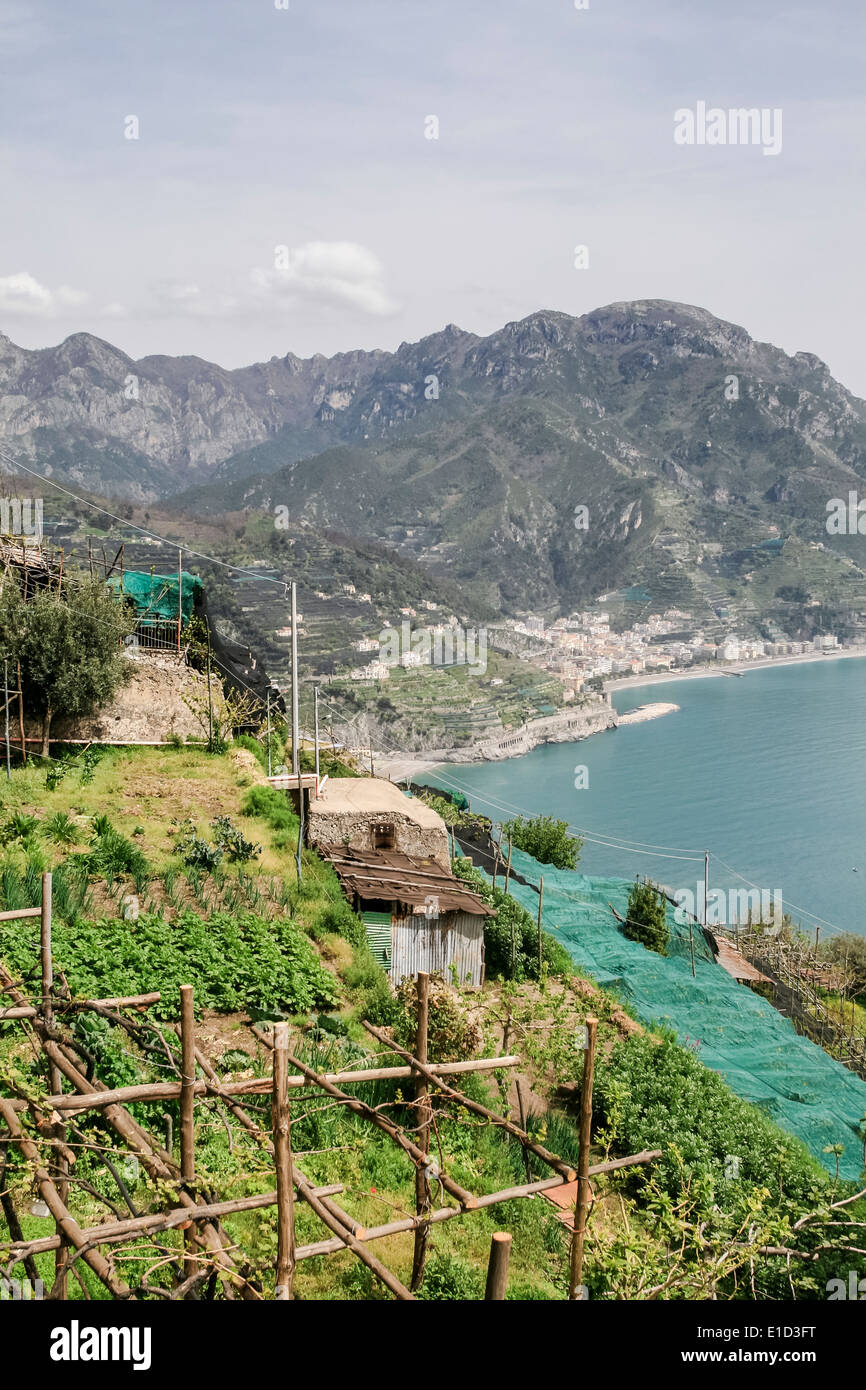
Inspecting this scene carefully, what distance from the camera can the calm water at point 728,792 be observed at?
151 ft

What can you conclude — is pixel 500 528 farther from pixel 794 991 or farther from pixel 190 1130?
pixel 190 1130

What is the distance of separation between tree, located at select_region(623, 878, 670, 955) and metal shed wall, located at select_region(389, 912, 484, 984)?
6.46m

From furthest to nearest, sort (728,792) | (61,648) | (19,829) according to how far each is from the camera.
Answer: (728,792)
(61,648)
(19,829)

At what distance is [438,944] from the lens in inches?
367

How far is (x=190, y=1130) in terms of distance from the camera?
Answer: 117 inches

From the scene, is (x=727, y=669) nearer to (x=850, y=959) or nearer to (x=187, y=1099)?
(x=850, y=959)

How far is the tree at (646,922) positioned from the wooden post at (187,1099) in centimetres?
1303

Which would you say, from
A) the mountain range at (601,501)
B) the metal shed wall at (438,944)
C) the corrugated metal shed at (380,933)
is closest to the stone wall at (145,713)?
the corrugated metal shed at (380,933)

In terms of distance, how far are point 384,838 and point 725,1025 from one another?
481cm

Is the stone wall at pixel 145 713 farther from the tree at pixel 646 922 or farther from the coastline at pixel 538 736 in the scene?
the coastline at pixel 538 736

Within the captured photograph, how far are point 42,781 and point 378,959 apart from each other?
4930 mm

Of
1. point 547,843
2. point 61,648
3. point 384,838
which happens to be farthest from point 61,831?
point 547,843

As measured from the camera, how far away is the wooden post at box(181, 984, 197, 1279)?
9.23 feet
